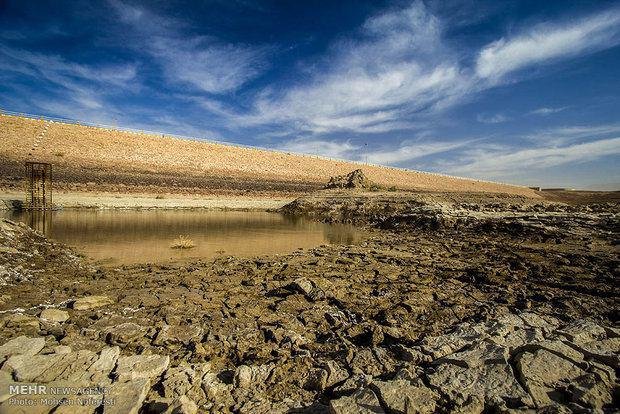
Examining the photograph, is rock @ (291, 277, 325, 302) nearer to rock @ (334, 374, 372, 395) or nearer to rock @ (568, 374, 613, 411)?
rock @ (334, 374, 372, 395)

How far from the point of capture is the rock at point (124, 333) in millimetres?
4207

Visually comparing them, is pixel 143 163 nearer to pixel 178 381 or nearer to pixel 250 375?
pixel 178 381

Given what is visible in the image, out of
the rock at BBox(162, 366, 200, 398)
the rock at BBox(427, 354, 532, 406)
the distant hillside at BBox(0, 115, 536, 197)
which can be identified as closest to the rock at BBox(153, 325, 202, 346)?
the rock at BBox(162, 366, 200, 398)

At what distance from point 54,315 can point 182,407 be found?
314 centimetres

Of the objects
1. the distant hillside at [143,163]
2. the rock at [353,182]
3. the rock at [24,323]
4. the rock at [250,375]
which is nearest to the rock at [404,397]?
the rock at [250,375]

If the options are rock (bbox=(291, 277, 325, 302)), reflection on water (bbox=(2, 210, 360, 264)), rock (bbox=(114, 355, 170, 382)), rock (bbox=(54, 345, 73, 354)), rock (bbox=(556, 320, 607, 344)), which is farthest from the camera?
reflection on water (bbox=(2, 210, 360, 264))

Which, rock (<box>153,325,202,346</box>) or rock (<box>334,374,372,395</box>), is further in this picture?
rock (<box>153,325,202,346</box>)

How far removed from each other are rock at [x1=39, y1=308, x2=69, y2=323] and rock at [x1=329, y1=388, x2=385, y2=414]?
415 centimetres

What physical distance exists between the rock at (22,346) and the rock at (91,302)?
1.20 metres

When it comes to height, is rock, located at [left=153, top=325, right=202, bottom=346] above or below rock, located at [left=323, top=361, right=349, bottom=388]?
below

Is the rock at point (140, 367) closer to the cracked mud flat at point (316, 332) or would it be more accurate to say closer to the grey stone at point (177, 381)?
the cracked mud flat at point (316, 332)

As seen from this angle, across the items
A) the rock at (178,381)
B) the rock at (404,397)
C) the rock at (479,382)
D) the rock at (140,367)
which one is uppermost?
the rock at (479,382)

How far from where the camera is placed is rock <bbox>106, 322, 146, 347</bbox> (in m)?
4.21

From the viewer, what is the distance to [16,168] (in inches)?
1007
